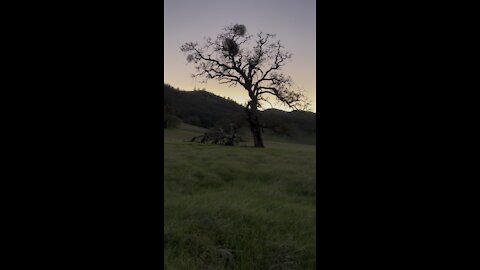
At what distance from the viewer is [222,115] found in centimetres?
2048

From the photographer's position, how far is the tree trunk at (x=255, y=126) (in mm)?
16456

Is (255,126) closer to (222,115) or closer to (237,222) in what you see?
(222,115)

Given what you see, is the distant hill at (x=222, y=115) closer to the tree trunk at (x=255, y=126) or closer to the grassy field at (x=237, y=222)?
the tree trunk at (x=255, y=126)

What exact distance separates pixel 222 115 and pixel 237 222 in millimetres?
17026

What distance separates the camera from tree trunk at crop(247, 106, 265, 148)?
54.0ft

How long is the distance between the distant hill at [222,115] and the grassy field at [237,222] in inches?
326

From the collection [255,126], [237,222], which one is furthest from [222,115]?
[237,222]

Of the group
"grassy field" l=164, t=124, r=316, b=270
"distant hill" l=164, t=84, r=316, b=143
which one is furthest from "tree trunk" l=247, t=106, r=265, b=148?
"grassy field" l=164, t=124, r=316, b=270

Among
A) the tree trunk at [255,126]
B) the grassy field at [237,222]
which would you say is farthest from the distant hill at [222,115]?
the grassy field at [237,222]

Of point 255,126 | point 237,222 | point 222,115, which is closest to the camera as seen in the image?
point 237,222
